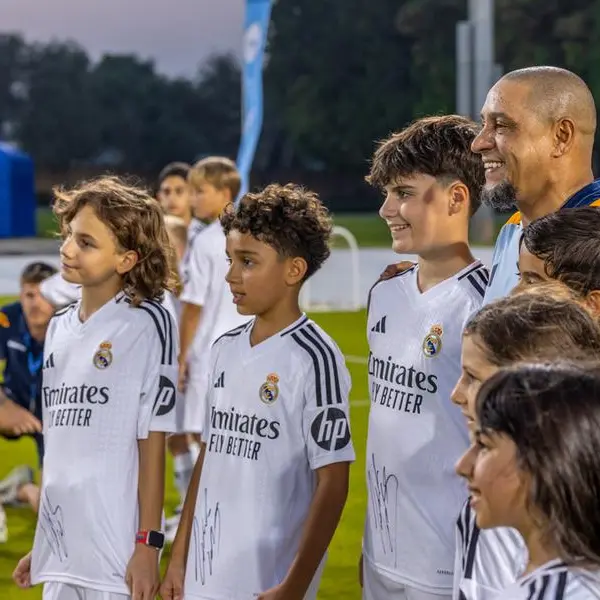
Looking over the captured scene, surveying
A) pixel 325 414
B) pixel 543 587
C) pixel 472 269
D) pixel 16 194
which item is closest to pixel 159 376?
pixel 325 414

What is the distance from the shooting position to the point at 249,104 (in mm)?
14742

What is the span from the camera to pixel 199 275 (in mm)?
6930

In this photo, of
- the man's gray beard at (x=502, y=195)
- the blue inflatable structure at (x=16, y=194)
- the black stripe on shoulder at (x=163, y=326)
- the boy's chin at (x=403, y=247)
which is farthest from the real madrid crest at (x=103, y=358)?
the blue inflatable structure at (x=16, y=194)

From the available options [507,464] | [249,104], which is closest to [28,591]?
[507,464]

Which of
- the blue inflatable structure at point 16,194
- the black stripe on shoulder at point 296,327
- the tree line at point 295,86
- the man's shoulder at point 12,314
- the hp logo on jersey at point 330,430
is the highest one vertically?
the tree line at point 295,86

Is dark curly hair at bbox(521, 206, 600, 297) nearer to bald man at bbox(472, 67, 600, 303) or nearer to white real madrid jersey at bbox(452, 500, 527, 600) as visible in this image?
bald man at bbox(472, 67, 600, 303)

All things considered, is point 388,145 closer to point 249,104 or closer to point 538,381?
point 538,381

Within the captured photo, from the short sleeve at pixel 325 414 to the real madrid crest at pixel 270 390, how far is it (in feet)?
0.25

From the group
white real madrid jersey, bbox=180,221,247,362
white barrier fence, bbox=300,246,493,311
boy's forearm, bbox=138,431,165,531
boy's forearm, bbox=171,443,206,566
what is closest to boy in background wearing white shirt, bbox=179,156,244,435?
white real madrid jersey, bbox=180,221,247,362

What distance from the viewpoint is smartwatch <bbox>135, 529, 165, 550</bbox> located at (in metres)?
3.39

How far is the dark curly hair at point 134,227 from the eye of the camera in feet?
12.1
